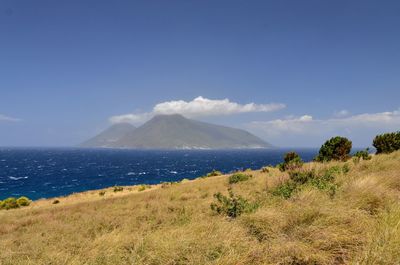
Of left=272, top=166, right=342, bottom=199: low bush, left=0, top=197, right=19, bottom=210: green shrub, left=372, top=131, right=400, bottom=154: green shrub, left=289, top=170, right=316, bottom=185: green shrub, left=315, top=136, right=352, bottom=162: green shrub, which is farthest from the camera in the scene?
left=0, top=197, right=19, bottom=210: green shrub

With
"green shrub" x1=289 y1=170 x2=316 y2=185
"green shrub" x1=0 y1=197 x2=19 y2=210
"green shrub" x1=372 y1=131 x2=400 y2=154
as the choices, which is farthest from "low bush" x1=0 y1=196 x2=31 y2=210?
"green shrub" x1=372 y1=131 x2=400 y2=154

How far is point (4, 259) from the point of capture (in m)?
5.65

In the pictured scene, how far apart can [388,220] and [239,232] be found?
2318 mm

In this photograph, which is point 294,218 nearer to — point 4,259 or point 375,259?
point 375,259

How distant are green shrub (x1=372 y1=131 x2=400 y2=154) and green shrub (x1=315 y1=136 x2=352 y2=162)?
2.49 metres

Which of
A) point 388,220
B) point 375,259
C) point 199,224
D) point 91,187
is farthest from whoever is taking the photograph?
point 91,187

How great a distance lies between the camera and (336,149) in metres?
30.4

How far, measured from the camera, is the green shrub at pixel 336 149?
3011cm

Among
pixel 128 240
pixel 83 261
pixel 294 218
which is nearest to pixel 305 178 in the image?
pixel 294 218

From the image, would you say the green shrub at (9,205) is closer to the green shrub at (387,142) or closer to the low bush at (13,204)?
the low bush at (13,204)

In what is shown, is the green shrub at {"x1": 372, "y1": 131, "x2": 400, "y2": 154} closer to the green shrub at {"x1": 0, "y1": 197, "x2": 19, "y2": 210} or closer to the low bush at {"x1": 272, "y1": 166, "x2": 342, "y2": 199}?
the low bush at {"x1": 272, "y1": 166, "x2": 342, "y2": 199}

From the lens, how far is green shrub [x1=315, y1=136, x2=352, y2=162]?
98.8 ft

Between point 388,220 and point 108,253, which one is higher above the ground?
point 388,220

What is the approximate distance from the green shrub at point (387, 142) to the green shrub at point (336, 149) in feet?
8.15
